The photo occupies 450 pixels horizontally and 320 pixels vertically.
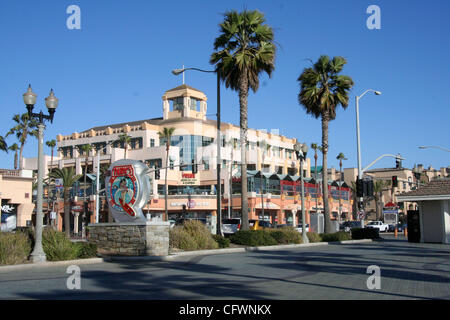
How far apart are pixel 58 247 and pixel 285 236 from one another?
567 inches

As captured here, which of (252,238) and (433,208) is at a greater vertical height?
(433,208)

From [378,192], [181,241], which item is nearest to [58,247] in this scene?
[181,241]

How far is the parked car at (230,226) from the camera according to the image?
36.1 metres

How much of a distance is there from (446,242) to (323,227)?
1009 centimetres

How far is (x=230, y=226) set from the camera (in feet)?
120

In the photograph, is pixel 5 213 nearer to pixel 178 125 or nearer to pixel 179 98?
pixel 178 125

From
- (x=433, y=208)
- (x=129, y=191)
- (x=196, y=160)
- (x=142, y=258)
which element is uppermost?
(x=196, y=160)

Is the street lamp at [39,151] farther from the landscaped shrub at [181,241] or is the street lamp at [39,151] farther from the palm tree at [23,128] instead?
the palm tree at [23,128]

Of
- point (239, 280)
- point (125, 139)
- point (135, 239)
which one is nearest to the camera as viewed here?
point (239, 280)

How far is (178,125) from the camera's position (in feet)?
249

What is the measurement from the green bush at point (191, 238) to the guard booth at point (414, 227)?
45.6 ft

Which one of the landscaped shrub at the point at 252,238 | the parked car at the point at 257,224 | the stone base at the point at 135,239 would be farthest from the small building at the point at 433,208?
the stone base at the point at 135,239

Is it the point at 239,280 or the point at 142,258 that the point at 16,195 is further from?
the point at 239,280
